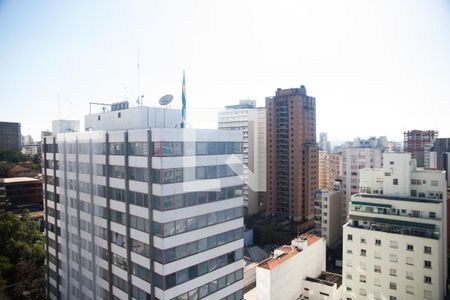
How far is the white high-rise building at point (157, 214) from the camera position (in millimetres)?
13250

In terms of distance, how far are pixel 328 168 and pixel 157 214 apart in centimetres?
6740

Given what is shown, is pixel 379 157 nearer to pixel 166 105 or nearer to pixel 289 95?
pixel 289 95

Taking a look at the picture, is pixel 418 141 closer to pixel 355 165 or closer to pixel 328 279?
pixel 355 165

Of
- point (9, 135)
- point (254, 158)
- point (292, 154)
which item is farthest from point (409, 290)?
point (9, 135)

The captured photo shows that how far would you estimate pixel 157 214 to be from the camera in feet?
43.0

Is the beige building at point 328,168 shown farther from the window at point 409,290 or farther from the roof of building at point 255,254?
the window at point 409,290

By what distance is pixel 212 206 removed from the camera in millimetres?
14953

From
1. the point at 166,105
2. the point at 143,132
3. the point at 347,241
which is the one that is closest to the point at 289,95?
the point at 347,241

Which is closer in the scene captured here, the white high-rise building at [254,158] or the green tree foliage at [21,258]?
the green tree foliage at [21,258]

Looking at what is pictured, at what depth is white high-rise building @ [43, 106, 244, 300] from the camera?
13.2 metres

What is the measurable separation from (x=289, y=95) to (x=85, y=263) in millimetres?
45200

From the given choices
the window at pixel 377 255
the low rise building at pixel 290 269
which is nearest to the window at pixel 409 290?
the window at pixel 377 255

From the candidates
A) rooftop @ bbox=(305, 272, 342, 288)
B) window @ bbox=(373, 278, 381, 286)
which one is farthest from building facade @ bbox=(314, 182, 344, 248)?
window @ bbox=(373, 278, 381, 286)

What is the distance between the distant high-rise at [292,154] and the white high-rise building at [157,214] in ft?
131
